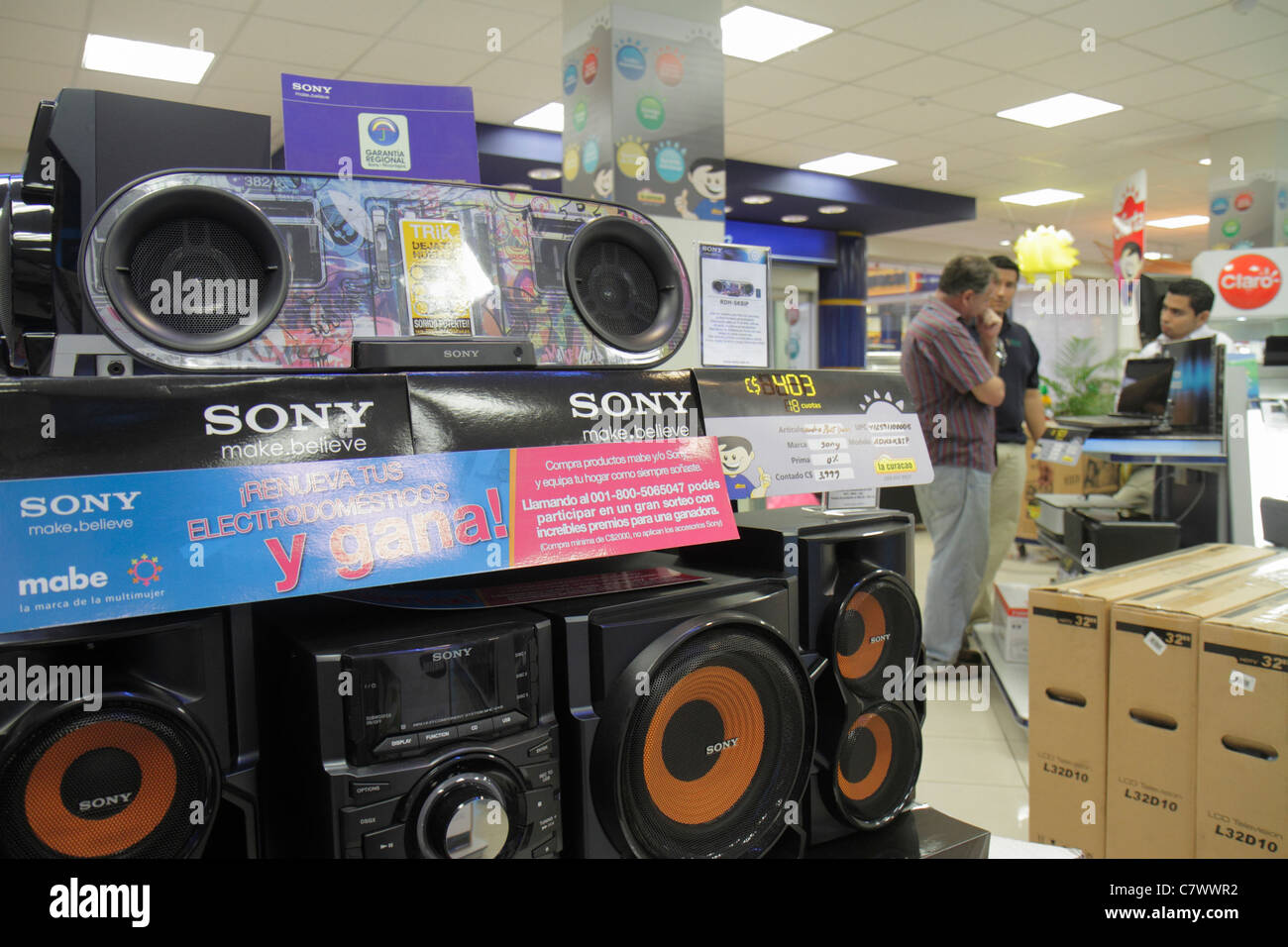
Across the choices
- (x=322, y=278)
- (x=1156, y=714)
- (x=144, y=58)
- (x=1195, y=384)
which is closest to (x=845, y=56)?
Result: (x=1195, y=384)

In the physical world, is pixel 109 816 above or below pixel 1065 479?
above

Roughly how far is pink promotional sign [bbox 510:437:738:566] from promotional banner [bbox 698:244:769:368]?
1.08ft

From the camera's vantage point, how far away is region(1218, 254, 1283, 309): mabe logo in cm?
564

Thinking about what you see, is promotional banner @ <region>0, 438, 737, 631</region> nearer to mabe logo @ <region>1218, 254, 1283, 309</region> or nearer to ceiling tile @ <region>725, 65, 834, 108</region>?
ceiling tile @ <region>725, 65, 834, 108</region>

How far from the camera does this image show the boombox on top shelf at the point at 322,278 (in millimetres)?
723

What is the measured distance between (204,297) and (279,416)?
0.15 meters

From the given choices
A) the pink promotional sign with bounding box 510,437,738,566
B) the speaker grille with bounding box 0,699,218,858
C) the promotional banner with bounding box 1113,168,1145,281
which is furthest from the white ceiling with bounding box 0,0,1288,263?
the speaker grille with bounding box 0,699,218,858

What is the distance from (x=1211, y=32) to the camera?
4.45m

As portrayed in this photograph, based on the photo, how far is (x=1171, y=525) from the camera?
9.16 ft

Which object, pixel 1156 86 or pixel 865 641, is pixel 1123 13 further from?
pixel 865 641

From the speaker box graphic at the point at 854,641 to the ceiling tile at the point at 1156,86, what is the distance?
5365 millimetres

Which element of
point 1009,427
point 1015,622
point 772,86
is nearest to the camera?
point 1015,622
